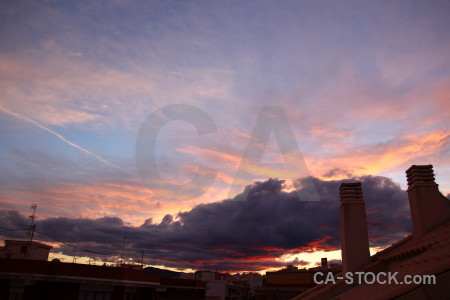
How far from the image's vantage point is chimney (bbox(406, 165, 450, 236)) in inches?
547

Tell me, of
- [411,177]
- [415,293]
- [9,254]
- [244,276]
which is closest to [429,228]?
[411,177]

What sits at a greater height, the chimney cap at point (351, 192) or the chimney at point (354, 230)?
the chimney cap at point (351, 192)

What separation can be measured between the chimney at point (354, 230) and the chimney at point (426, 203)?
81.3 inches

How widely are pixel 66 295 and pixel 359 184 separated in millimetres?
26939

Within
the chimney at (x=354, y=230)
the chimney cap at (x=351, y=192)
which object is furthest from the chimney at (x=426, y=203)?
the chimney cap at (x=351, y=192)

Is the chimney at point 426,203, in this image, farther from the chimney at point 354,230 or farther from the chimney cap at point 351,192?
the chimney cap at point 351,192

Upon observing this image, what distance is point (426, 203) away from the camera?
551 inches

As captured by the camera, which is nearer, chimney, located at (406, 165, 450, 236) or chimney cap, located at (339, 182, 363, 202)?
chimney, located at (406, 165, 450, 236)

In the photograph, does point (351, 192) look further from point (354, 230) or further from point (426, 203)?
point (426, 203)

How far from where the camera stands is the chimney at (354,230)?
47.4ft

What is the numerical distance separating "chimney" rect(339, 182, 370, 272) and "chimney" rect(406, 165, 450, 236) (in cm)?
207

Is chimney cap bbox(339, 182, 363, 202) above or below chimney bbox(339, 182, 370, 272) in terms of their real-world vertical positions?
above

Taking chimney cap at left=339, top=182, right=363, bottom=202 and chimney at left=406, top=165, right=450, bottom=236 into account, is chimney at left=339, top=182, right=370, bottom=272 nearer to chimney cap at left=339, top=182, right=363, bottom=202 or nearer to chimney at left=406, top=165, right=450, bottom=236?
chimney cap at left=339, top=182, right=363, bottom=202

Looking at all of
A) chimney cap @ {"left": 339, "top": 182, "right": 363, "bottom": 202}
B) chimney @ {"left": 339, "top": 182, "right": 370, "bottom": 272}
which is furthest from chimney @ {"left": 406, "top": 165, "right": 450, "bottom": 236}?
chimney cap @ {"left": 339, "top": 182, "right": 363, "bottom": 202}
